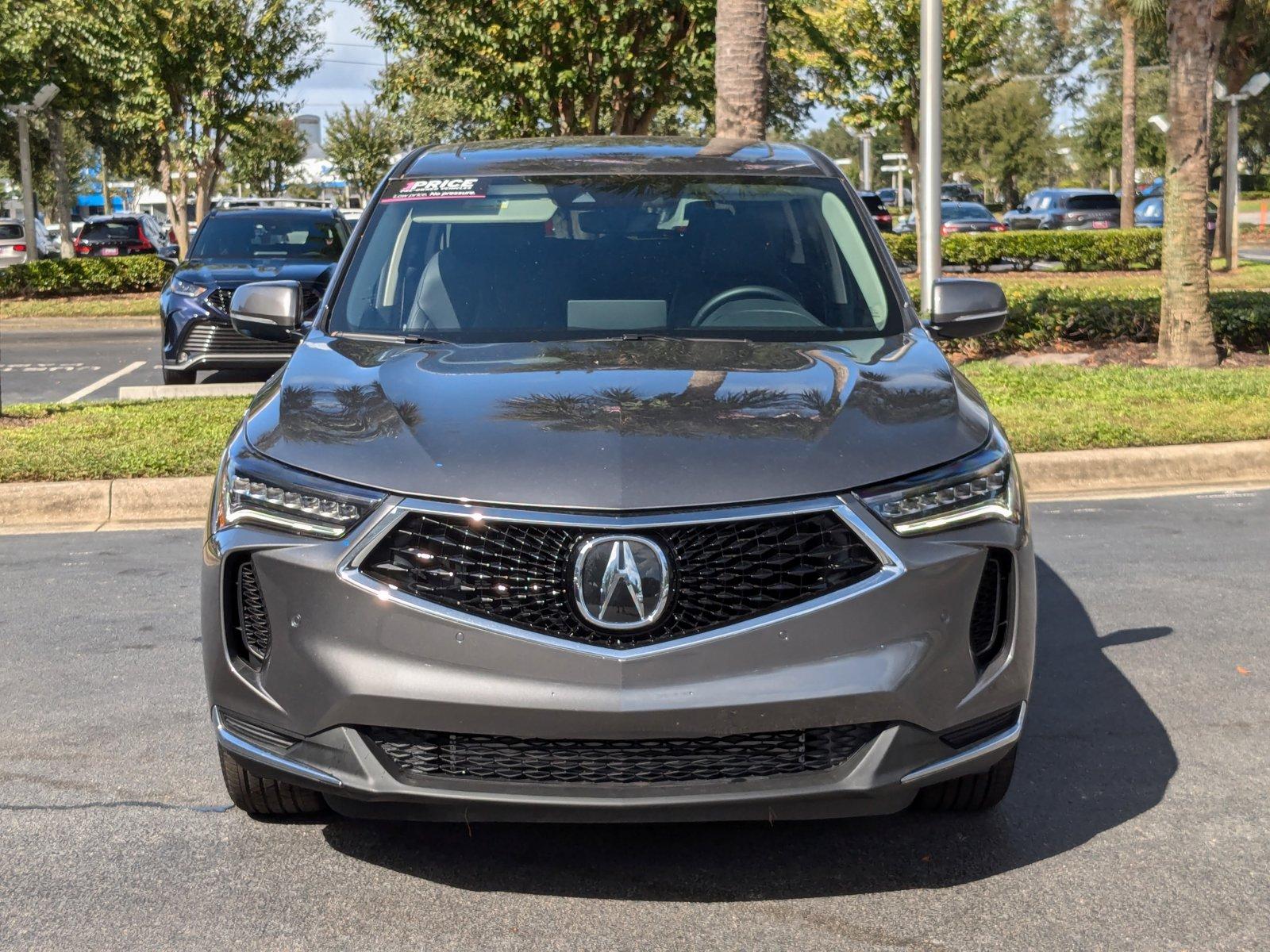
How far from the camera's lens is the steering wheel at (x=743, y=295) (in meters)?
4.72

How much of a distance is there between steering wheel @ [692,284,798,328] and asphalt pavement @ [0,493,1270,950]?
152 cm

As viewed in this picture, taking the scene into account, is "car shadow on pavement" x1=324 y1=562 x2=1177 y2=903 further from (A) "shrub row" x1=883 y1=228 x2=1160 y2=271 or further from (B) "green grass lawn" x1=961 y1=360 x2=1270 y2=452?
(A) "shrub row" x1=883 y1=228 x2=1160 y2=271

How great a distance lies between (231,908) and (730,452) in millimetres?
1508

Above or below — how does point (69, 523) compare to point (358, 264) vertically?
below

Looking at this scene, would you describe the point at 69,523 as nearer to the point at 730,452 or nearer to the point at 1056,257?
the point at 730,452

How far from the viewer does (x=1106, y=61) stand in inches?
3007

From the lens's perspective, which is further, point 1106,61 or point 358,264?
point 1106,61

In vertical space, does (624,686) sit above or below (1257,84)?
below

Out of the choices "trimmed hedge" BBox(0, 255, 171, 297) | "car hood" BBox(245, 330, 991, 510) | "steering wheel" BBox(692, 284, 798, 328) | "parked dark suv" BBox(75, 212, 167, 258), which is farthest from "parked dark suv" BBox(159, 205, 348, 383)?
→ "parked dark suv" BBox(75, 212, 167, 258)

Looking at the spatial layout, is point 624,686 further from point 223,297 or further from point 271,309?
point 223,297

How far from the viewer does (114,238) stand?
35.8m

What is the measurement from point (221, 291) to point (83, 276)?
13750 millimetres

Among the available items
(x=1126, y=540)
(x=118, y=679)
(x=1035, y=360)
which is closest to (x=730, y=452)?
(x=118, y=679)

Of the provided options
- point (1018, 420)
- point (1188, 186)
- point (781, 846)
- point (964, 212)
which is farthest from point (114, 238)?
point (781, 846)
